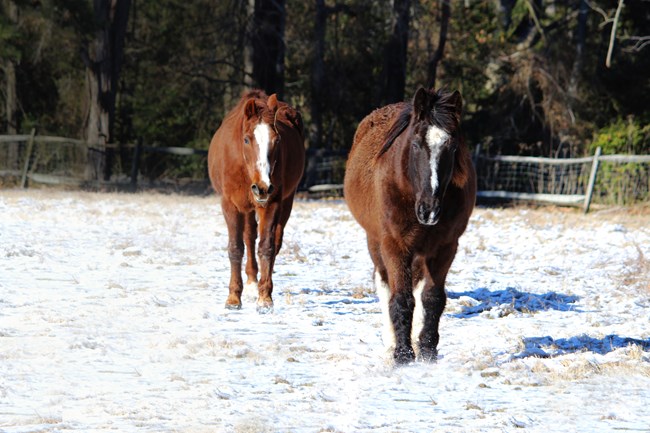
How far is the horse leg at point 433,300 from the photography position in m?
6.57

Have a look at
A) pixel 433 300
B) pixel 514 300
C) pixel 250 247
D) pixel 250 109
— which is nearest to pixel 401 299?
pixel 433 300

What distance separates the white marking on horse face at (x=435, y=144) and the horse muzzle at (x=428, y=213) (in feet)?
0.31

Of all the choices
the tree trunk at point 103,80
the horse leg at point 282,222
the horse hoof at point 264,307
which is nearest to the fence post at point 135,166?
the tree trunk at point 103,80

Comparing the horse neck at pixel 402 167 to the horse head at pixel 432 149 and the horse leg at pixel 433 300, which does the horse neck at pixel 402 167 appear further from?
the horse leg at pixel 433 300

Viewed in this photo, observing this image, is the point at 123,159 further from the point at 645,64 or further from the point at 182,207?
the point at 645,64

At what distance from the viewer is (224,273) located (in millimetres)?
11172

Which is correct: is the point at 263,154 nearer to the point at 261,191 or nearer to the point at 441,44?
the point at 261,191

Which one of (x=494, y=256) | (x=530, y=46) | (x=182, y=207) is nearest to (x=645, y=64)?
(x=530, y=46)

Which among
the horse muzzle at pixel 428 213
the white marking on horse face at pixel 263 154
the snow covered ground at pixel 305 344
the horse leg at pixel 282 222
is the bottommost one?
the snow covered ground at pixel 305 344

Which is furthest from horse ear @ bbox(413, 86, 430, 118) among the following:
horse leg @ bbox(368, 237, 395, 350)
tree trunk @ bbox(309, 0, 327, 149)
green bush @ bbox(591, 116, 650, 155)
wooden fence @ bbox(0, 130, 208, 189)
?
tree trunk @ bbox(309, 0, 327, 149)

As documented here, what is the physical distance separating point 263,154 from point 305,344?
1730mm

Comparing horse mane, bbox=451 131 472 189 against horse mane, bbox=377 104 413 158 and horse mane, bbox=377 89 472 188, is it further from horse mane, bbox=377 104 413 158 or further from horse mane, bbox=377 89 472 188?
horse mane, bbox=377 104 413 158

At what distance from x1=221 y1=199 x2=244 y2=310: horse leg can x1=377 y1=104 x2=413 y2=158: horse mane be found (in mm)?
2353

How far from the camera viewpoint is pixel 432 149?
6055mm
